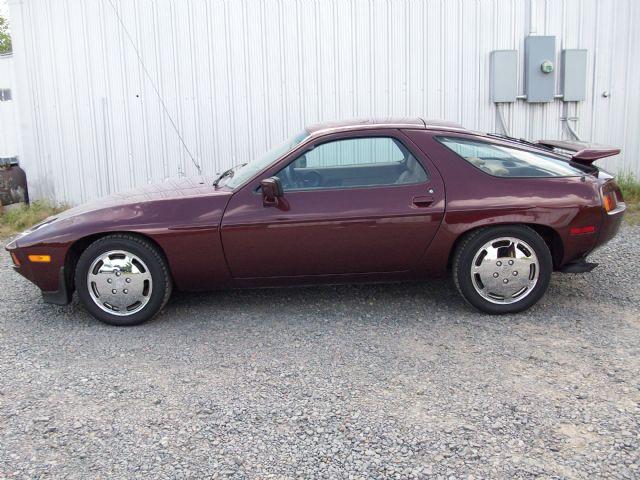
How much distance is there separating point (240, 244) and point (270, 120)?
4.47 metres

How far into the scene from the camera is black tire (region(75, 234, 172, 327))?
4863mm

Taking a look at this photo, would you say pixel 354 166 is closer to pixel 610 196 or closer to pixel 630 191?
pixel 610 196

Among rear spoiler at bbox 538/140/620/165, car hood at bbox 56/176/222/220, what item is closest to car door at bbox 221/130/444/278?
car hood at bbox 56/176/222/220

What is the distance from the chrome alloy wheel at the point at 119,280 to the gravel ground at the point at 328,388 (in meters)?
0.22

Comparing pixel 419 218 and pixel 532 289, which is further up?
pixel 419 218

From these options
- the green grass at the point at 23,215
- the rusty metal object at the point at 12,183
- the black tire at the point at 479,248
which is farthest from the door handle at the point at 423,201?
the rusty metal object at the point at 12,183

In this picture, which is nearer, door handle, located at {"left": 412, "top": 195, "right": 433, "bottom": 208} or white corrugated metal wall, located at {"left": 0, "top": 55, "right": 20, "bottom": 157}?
door handle, located at {"left": 412, "top": 195, "right": 433, "bottom": 208}

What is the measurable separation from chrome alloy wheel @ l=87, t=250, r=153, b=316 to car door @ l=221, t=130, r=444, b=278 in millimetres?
637

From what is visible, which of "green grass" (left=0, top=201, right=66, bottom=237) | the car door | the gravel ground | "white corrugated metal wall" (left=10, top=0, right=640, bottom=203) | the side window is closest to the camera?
the gravel ground

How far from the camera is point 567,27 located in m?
8.91

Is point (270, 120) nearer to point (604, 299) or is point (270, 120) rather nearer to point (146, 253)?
point (146, 253)

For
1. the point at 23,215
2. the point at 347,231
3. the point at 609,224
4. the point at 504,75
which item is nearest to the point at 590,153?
the point at 609,224

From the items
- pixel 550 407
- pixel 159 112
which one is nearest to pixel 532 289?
pixel 550 407

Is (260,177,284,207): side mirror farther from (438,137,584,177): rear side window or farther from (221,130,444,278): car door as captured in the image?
(438,137,584,177): rear side window
